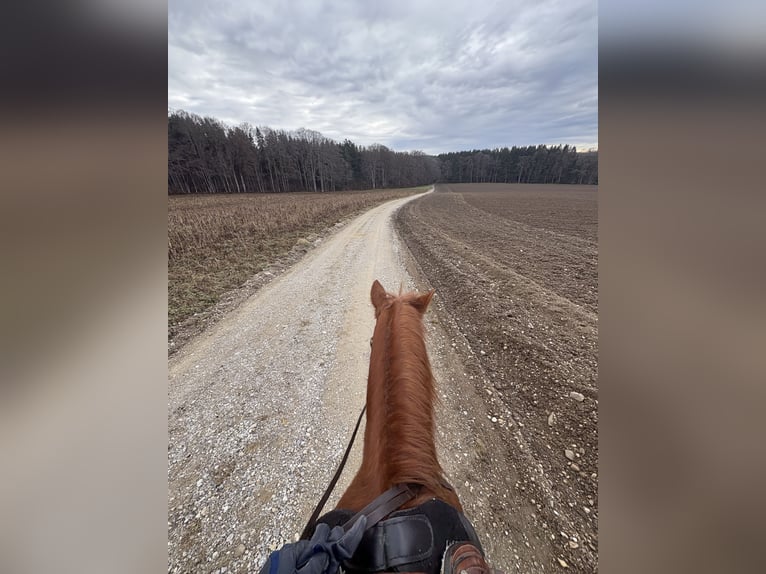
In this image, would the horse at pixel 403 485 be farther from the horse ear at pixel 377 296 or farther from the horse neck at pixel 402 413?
the horse ear at pixel 377 296

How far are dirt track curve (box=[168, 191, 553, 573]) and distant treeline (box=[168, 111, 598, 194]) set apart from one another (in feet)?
48.6

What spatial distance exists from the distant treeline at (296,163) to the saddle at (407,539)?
17.1m

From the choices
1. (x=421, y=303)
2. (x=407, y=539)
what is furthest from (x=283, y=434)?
(x=421, y=303)

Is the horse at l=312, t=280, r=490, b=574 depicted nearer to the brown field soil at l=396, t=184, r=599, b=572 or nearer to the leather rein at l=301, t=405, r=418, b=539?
the leather rein at l=301, t=405, r=418, b=539

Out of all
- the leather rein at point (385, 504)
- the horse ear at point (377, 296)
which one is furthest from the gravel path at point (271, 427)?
the horse ear at point (377, 296)

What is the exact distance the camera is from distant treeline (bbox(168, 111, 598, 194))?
20062mm

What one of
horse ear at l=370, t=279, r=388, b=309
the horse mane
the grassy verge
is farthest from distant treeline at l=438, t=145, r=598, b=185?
the horse mane

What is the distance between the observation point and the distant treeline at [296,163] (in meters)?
20.1
